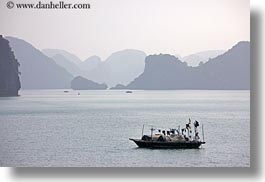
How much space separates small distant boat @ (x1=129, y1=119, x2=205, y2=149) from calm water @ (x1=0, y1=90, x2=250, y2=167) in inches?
1.1

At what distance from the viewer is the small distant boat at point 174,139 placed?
14.1ft

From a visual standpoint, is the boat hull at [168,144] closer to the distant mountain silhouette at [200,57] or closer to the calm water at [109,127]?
the calm water at [109,127]

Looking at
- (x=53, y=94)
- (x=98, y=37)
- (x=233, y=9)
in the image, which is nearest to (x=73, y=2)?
(x=98, y=37)

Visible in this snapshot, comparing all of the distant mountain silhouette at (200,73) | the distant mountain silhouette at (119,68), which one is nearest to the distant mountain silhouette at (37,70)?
the distant mountain silhouette at (119,68)

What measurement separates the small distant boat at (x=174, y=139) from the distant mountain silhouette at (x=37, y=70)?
1.61 ft

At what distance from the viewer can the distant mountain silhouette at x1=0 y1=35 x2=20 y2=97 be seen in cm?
426

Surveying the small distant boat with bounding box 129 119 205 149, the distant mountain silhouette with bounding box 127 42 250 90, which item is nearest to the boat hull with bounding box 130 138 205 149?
the small distant boat with bounding box 129 119 205 149

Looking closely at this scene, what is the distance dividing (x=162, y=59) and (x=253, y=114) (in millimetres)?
536

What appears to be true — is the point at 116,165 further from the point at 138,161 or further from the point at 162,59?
the point at 162,59

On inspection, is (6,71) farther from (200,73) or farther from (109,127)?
(200,73)

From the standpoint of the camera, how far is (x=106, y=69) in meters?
4.33

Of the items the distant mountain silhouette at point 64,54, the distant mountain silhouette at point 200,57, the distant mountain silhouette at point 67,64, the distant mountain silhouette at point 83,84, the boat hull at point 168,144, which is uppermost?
the distant mountain silhouette at point 200,57

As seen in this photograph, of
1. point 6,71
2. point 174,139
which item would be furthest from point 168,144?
point 6,71

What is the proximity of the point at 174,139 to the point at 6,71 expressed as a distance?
0.91 metres
